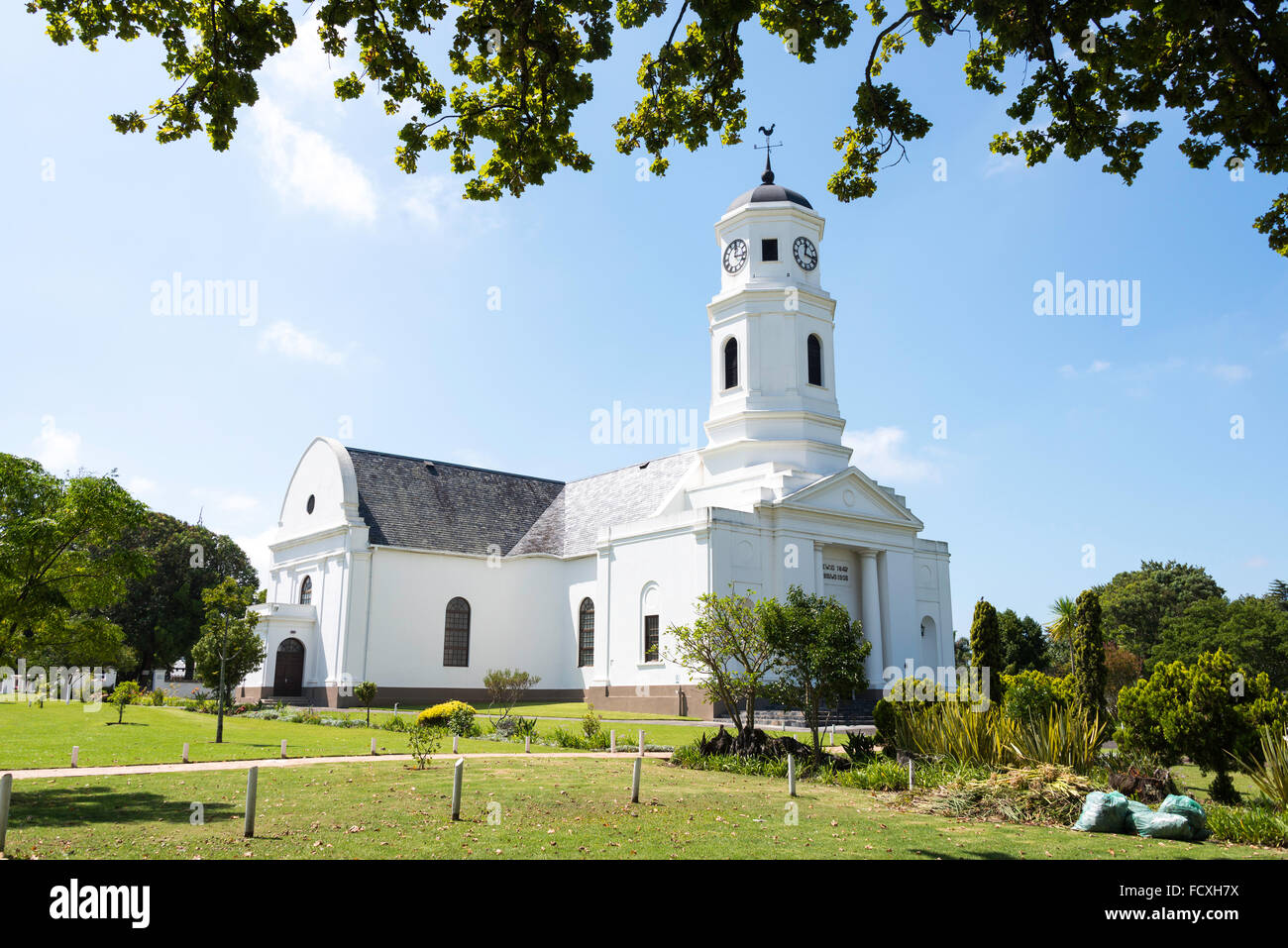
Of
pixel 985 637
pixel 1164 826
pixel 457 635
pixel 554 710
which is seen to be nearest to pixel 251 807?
pixel 1164 826

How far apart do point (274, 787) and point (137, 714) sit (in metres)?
22.2

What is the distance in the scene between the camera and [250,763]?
1861 cm

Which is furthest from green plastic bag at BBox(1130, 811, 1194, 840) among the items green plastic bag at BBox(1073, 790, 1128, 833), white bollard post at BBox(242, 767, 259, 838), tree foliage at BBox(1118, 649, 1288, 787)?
white bollard post at BBox(242, 767, 259, 838)

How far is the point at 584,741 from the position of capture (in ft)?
75.4

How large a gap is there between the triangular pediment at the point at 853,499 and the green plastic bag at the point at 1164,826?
23416mm

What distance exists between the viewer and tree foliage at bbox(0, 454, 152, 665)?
13984 mm

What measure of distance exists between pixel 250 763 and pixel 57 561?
634cm

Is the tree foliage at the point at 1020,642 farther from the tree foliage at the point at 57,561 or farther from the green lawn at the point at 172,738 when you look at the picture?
the tree foliage at the point at 57,561

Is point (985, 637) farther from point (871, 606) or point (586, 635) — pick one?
point (586, 635)

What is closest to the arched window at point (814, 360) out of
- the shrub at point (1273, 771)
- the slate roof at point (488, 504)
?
the slate roof at point (488, 504)

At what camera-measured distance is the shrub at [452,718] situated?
81.7 ft
